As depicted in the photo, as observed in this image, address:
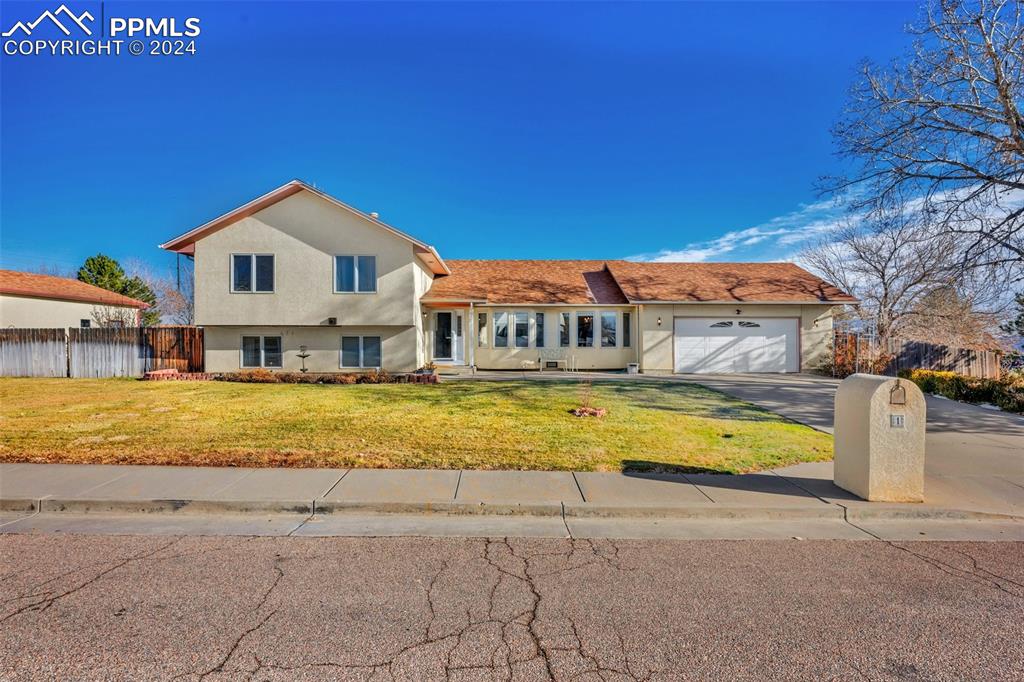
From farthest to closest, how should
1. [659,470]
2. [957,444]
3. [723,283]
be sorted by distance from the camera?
[723,283], [957,444], [659,470]

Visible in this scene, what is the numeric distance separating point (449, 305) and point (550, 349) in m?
4.70

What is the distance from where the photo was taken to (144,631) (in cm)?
315

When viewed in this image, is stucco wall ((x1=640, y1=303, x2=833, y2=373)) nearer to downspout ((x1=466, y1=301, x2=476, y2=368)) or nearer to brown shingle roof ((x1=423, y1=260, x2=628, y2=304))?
brown shingle roof ((x1=423, y1=260, x2=628, y2=304))

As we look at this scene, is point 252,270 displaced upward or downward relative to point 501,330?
upward

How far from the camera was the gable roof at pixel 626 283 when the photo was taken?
2061cm

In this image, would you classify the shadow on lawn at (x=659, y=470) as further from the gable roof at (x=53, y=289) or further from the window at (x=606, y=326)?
the gable roof at (x=53, y=289)

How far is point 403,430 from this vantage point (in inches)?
348

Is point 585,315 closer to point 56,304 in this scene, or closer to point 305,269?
point 305,269

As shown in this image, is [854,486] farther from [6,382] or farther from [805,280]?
[6,382]

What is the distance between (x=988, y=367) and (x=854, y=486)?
15338 mm

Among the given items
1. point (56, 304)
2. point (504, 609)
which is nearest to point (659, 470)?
point (504, 609)

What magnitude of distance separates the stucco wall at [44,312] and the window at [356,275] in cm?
2031

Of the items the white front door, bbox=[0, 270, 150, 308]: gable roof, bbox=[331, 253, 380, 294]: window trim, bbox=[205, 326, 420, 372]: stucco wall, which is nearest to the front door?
the white front door

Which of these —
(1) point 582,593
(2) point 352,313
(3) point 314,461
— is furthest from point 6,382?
(1) point 582,593
